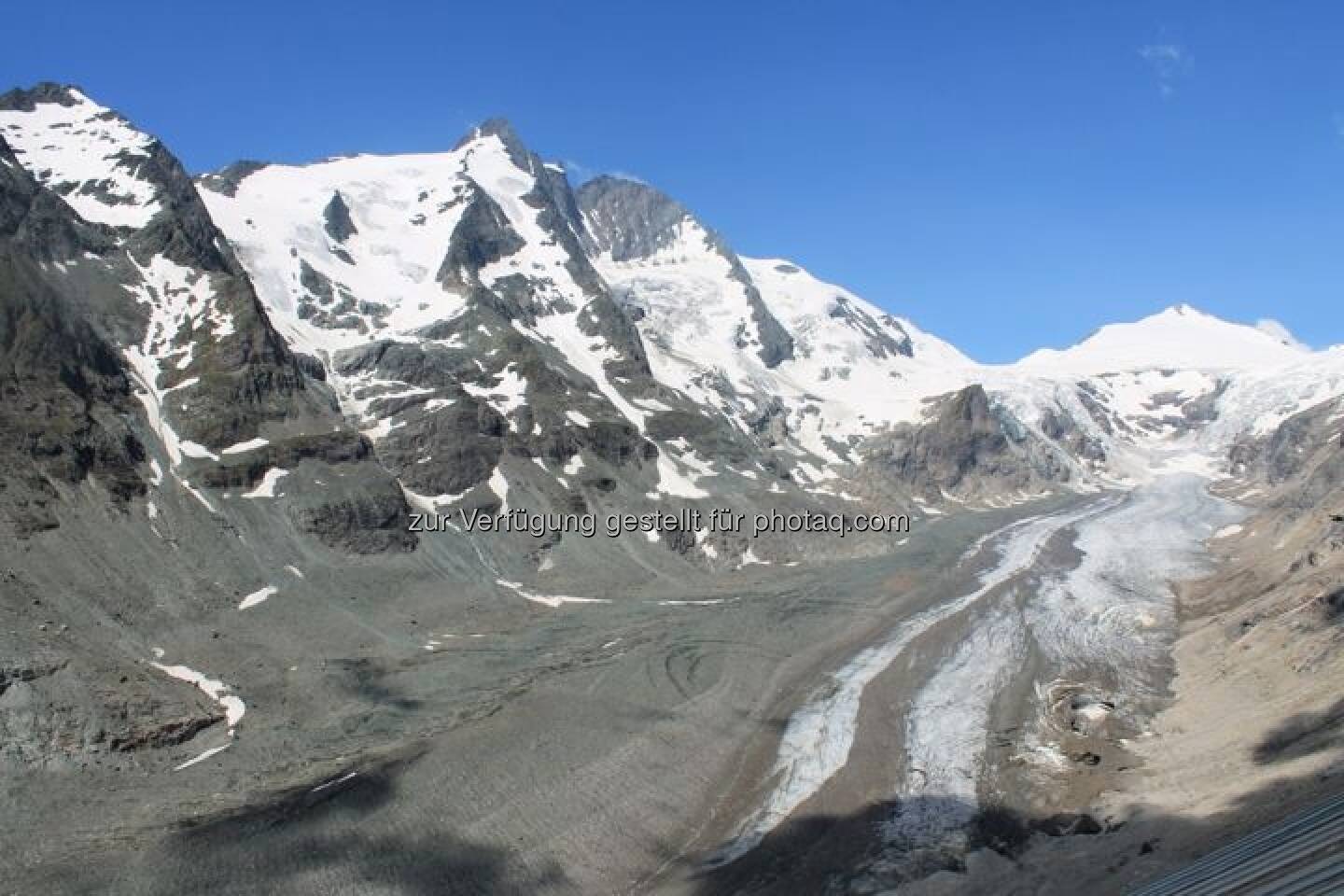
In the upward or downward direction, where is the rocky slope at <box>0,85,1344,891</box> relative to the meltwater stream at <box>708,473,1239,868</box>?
upward

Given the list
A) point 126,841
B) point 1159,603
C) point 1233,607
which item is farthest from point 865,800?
point 1159,603

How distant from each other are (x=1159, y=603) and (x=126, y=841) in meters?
92.9

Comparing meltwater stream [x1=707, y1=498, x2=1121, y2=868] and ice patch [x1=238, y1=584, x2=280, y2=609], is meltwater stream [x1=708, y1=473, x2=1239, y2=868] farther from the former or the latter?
ice patch [x1=238, y1=584, x2=280, y2=609]

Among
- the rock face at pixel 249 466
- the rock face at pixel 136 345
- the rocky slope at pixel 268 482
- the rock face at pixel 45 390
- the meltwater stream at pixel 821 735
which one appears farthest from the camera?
the rock face at pixel 136 345

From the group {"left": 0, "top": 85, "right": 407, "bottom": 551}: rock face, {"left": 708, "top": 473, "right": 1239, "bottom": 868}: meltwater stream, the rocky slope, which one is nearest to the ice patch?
the rocky slope

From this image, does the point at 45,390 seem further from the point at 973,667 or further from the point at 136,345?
the point at 973,667

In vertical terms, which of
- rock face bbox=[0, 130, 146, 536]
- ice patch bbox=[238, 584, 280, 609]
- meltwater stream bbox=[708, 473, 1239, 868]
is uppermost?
rock face bbox=[0, 130, 146, 536]

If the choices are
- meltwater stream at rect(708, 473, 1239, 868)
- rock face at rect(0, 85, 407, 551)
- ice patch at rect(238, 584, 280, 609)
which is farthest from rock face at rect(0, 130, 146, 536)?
meltwater stream at rect(708, 473, 1239, 868)

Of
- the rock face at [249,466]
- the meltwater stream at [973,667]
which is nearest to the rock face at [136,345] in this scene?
the rock face at [249,466]

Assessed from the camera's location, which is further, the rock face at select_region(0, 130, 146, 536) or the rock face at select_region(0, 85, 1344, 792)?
the rock face at select_region(0, 130, 146, 536)

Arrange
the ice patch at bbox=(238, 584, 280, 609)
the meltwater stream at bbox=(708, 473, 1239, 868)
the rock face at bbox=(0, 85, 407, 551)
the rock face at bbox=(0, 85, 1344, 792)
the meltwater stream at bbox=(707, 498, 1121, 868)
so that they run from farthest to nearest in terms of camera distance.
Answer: the rock face at bbox=(0, 85, 407, 551) < the ice patch at bbox=(238, 584, 280, 609) < the rock face at bbox=(0, 85, 1344, 792) < the meltwater stream at bbox=(708, 473, 1239, 868) < the meltwater stream at bbox=(707, 498, 1121, 868)

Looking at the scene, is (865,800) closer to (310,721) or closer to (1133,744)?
(1133,744)

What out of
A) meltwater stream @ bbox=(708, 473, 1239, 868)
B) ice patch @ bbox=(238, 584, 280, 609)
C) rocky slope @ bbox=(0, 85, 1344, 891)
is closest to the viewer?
meltwater stream @ bbox=(708, 473, 1239, 868)

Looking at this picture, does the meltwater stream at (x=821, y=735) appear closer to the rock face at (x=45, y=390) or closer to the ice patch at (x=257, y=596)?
the ice patch at (x=257, y=596)
